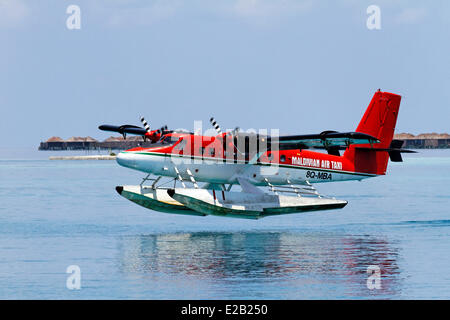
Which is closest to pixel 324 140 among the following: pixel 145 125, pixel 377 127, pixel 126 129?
pixel 377 127

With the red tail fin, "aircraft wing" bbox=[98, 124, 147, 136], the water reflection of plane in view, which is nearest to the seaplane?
the red tail fin

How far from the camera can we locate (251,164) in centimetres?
2844

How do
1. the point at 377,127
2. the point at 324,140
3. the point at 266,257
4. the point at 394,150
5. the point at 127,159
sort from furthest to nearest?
the point at 377,127 → the point at 394,150 → the point at 324,140 → the point at 127,159 → the point at 266,257

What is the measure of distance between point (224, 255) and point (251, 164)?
702 centimetres

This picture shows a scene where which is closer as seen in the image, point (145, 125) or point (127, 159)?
point (127, 159)

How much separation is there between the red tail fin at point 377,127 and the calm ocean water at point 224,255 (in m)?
2.59

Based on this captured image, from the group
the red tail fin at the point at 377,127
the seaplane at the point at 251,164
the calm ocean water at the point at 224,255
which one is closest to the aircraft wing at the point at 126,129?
the seaplane at the point at 251,164

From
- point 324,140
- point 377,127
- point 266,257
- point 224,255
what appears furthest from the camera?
point 377,127

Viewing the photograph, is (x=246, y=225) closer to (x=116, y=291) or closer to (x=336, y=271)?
(x=336, y=271)

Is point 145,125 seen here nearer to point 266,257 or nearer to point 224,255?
point 224,255

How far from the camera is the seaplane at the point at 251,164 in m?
26.5
